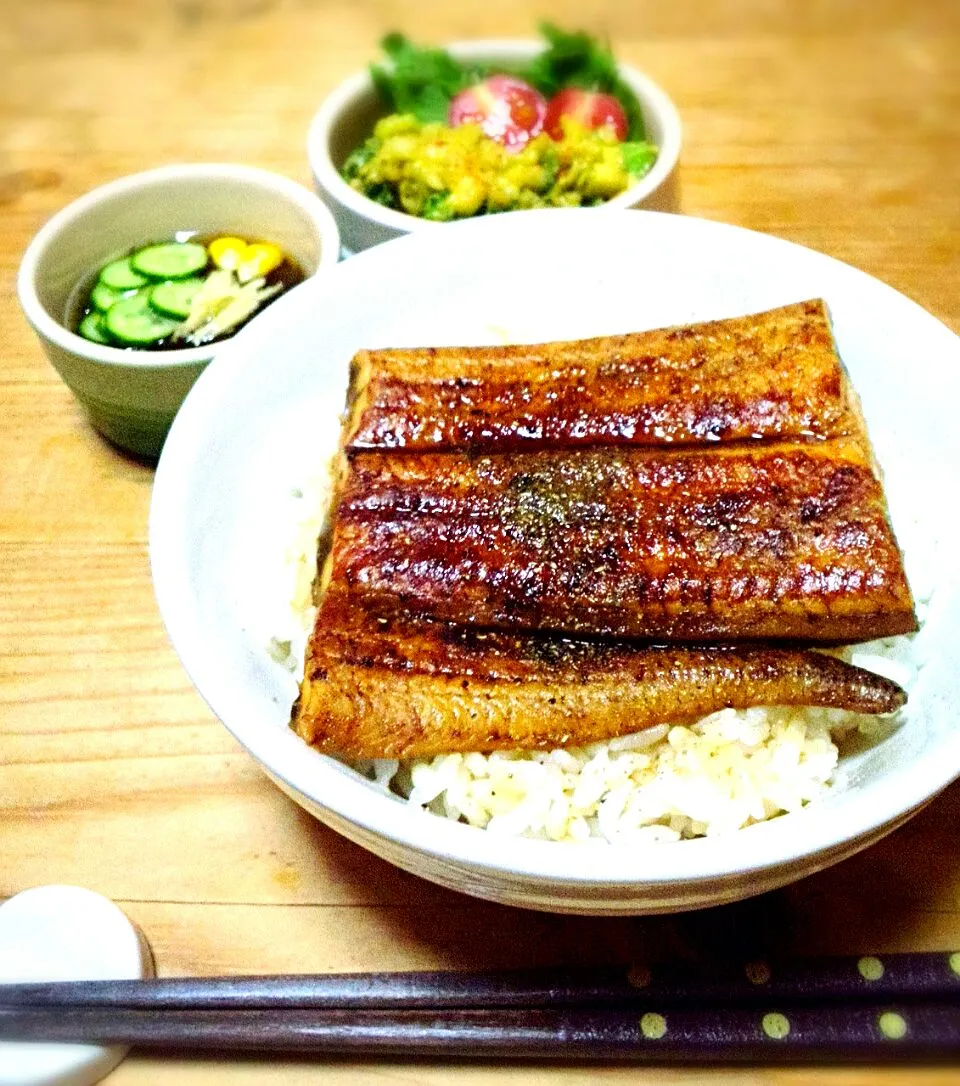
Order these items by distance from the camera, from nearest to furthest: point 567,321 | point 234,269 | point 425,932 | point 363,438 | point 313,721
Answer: point 313,721 < point 425,932 < point 363,438 < point 567,321 < point 234,269

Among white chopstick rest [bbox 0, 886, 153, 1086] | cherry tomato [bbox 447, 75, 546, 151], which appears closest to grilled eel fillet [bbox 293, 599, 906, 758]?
white chopstick rest [bbox 0, 886, 153, 1086]

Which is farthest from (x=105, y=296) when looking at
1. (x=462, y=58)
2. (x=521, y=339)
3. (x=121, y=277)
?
(x=462, y=58)

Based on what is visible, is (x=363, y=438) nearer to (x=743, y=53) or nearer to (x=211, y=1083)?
(x=211, y=1083)

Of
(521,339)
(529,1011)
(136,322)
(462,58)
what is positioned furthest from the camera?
(462,58)

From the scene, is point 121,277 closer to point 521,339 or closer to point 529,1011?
point 521,339

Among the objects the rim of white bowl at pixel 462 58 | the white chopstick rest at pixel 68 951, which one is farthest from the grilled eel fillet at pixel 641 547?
the rim of white bowl at pixel 462 58

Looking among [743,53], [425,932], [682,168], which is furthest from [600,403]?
[743,53]

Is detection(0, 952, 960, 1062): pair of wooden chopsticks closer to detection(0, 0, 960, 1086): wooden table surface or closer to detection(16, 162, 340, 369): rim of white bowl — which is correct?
detection(0, 0, 960, 1086): wooden table surface
